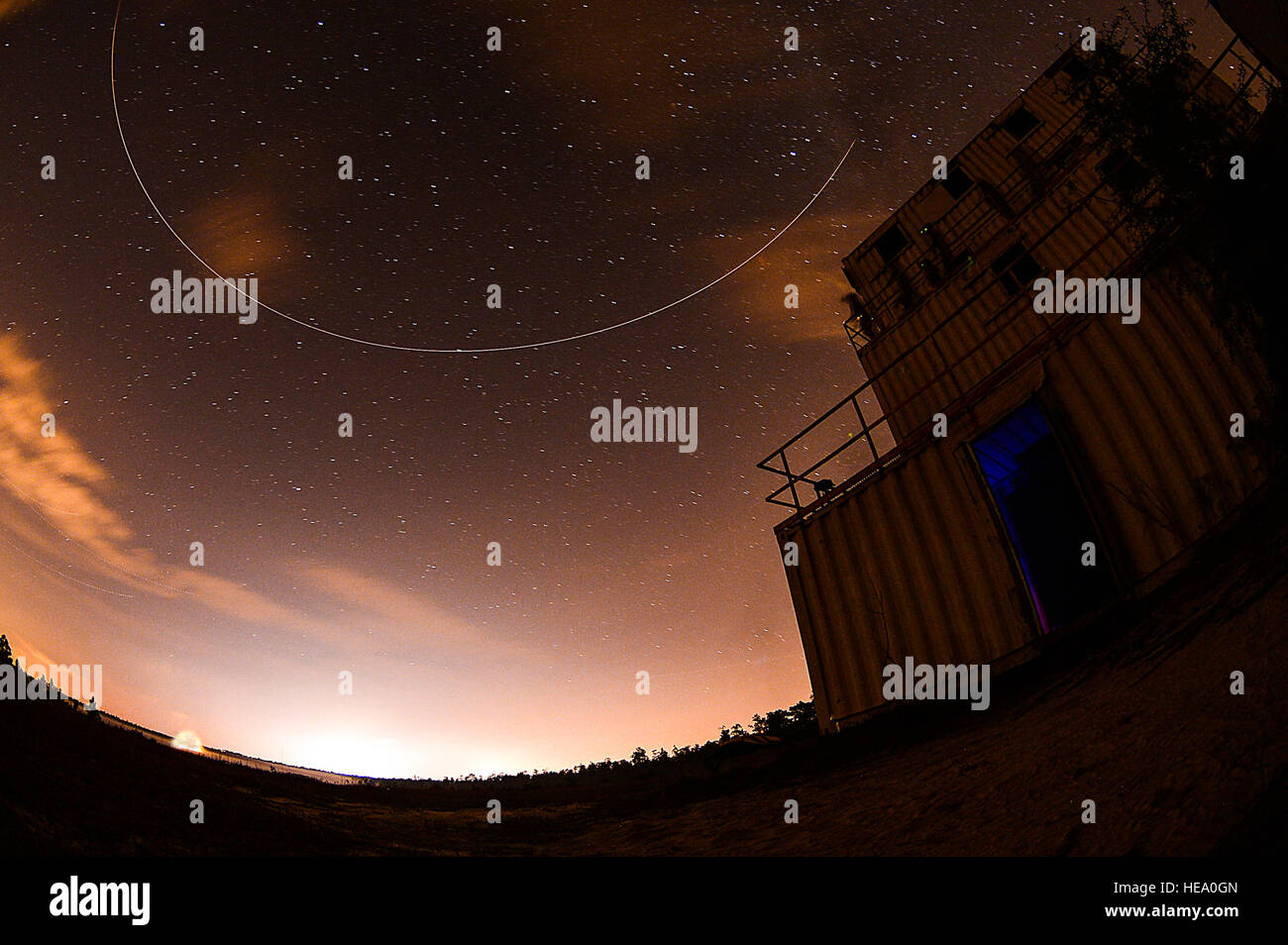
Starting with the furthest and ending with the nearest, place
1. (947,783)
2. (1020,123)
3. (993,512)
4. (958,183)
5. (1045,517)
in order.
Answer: (958,183) → (1020,123) → (1045,517) → (993,512) → (947,783)

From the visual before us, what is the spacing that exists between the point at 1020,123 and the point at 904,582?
12.6 m

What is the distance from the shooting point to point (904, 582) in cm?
838

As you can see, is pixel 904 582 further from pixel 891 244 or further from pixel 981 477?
pixel 891 244

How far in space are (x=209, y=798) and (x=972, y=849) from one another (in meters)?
5.26

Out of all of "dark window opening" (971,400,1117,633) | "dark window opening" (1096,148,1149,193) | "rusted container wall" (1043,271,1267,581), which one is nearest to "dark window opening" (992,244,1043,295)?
"dark window opening" (1096,148,1149,193)

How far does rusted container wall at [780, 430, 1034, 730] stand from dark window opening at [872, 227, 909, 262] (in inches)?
341

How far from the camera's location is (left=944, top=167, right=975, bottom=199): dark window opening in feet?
46.2

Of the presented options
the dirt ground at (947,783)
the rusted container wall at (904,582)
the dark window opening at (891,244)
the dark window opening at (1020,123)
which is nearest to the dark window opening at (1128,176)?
the rusted container wall at (904,582)

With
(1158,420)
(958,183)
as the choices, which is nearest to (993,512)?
(1158,420)

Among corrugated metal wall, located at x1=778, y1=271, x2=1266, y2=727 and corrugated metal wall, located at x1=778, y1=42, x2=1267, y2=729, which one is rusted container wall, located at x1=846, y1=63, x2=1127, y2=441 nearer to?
corrugated metal wall, located at x1=778, y1=42, x2=1267, y2=729

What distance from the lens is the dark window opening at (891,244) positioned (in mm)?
14906
